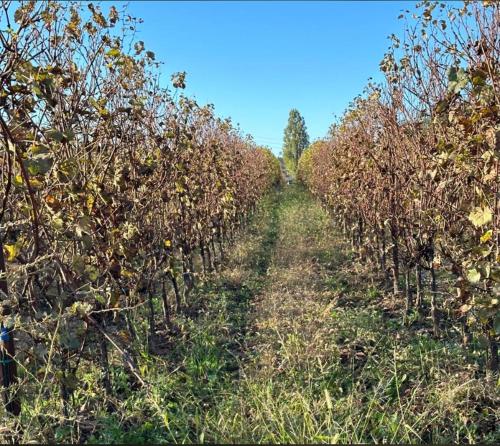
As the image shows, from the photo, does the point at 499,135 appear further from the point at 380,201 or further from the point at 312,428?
the point at 380,201

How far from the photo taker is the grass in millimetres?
2730

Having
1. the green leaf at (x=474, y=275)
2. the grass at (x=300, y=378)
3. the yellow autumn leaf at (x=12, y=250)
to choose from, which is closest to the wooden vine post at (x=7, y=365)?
the yellow autumn leaf at (x=12, y=250)

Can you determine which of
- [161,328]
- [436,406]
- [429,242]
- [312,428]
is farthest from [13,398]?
[429,242]

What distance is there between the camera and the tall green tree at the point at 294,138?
65.1 metres

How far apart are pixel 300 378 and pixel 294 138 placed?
212 feet

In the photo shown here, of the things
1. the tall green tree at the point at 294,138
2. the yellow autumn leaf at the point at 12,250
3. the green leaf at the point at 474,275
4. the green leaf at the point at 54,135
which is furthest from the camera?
the tall green tree at the point at 294,138

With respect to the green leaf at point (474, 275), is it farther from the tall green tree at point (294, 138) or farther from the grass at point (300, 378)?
the tall green tree at point (294, 138)

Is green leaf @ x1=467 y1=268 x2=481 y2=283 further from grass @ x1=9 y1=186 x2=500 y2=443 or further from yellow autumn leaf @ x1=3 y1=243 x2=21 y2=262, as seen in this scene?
yellow autumn leaf @ x1=3 y1=243 x2=21 y2=262

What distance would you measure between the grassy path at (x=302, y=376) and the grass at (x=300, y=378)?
0.01 meters

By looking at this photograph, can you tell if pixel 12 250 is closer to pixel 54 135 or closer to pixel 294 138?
pixel 54 135

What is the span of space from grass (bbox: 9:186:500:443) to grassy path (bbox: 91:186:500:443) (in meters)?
0.01

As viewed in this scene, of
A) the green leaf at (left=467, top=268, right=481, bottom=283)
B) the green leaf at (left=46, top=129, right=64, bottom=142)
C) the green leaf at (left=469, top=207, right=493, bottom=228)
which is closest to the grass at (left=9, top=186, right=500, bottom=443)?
the green leaf at (left=467, top=268, right=481, bottom=283)

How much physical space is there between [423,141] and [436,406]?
244 centimetres

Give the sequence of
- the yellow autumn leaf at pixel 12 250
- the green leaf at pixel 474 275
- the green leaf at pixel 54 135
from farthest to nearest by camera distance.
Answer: the green leaf at pixel 474 275 < the yellow autumn leaf at pixel 12 250 < the green leaf at pixel 54 135
